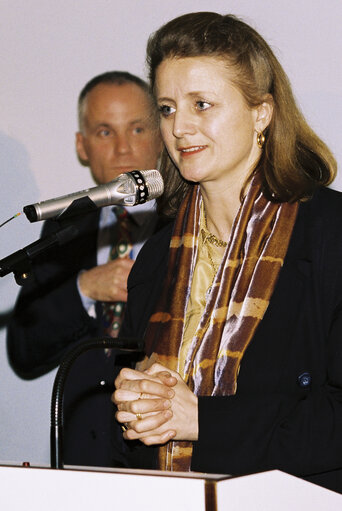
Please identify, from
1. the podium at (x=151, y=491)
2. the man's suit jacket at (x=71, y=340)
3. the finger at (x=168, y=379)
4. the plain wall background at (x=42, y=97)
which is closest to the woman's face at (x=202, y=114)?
the finger at (x=168, y=379)

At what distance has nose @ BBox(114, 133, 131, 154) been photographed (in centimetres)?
295

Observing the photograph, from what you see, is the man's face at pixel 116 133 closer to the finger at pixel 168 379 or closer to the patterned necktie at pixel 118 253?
the patterned necktie at pixel 118 253

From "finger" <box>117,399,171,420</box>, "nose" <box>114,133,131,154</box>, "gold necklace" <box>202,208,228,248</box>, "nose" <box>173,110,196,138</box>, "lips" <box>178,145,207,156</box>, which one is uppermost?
"nose" <box>114,133,131,154</box>

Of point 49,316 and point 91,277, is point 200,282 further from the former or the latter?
point 49,316

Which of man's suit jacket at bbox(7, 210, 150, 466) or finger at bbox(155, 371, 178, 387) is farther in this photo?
man's suit jacket at bbox(7, 210, 150, 466)

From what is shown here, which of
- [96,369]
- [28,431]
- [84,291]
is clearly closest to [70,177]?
[84,291]

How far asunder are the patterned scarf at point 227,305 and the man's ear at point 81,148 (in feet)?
3.00

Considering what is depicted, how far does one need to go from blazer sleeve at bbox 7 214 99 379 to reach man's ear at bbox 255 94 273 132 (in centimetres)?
102

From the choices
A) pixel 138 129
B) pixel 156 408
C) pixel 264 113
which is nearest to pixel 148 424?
pixel 156 408

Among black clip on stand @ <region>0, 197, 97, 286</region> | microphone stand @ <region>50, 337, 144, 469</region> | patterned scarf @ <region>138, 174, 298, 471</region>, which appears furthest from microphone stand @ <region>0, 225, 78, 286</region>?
patterned scarf @ <region>138, 174, 298, 471</region>

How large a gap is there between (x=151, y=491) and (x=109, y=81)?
2.18 metres

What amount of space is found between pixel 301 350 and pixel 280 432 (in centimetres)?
23

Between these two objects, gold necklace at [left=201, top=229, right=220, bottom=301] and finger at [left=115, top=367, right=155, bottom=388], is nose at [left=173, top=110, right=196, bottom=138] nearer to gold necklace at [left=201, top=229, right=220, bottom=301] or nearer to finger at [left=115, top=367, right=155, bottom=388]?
gold necklace at [left=201, top=229, right=220, bottom=301]

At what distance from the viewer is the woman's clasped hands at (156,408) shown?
1812 millimetres
